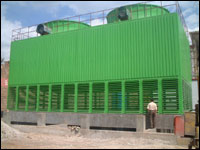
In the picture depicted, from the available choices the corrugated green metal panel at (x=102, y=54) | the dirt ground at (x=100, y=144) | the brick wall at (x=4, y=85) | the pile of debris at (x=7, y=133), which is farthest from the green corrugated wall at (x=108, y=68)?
the pile of debris at (x=7, y=133)

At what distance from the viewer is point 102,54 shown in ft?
58.2

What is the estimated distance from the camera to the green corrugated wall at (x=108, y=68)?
15398 millimetres

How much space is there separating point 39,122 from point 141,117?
858 cm

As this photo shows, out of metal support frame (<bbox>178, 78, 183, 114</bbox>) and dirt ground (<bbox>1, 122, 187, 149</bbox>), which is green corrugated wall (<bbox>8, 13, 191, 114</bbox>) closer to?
metal support frame (<bbox>178, 78, 183, 114</bbox>)

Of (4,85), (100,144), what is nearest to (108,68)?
(100,144)

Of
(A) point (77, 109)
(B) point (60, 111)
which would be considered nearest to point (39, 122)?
(B) point (60, 111)

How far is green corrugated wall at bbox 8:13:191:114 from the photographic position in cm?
1540

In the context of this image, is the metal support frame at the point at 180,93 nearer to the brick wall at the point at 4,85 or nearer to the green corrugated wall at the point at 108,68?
the green corrugated wall at the point at 108,68

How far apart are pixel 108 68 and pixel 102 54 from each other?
1.21 metres

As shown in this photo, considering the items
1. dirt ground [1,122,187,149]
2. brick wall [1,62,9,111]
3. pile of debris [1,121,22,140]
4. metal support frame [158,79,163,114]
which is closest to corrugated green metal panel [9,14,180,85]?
metal support frame [158,79,163,114]

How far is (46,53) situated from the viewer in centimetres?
2041

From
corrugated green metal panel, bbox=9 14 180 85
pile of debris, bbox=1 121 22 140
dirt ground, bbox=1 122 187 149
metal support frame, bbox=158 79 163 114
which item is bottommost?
dirt ground, bbox=1 122 187 149

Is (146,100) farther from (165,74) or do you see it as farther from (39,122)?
(39,122)

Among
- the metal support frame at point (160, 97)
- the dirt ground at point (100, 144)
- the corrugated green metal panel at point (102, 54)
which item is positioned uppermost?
the corrugated green metal panel at point (102, 54)
